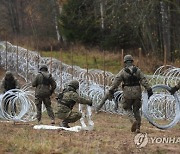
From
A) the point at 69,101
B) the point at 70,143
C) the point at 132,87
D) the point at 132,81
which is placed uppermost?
the point at 132,81

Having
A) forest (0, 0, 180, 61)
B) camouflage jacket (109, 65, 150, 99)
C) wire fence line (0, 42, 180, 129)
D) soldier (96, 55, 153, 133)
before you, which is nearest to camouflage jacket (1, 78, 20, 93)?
wire fence line (0, 42, 180, 129)

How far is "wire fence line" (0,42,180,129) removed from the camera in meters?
16.1

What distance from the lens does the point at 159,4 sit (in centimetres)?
3462

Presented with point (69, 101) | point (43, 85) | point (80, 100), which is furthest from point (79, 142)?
point (43, 85)

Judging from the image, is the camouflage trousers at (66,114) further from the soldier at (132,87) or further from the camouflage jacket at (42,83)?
the camouflage jacket at (42,83)

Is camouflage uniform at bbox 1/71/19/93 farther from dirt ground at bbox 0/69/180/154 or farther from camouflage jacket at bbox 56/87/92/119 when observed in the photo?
camouflage jacket at bbox 56/87/92/119

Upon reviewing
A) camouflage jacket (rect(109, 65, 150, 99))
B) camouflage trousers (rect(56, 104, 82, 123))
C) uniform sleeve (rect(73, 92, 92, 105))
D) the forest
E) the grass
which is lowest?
the grass

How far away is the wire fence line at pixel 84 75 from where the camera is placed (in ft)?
52.7

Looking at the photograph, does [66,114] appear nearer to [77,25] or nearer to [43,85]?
[43,85]

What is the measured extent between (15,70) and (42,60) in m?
3.12

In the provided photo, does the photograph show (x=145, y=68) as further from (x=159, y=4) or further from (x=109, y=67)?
(x=159, y=4)

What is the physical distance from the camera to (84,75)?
77.8 ft

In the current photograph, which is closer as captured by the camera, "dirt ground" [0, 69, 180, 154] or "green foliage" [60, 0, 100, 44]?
"dirt ground" [0, 69, 180, 154]

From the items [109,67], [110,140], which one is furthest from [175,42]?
[110,140]
